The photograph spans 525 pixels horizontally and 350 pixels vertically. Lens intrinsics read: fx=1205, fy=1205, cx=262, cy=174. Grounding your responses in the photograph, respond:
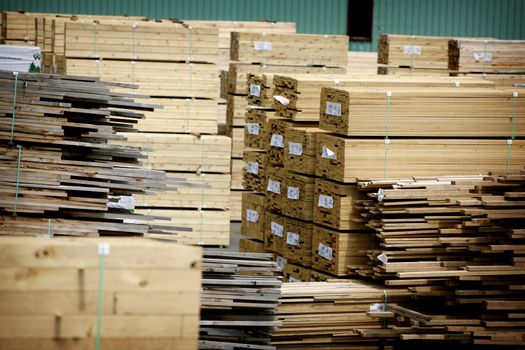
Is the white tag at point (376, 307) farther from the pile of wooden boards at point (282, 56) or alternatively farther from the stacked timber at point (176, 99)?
the pile of wooden boards at point (282, 56)

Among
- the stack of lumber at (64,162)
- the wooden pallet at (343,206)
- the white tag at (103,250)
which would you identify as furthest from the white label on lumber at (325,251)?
the white tag at (103,250)

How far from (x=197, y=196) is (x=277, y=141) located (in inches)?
Result: 167

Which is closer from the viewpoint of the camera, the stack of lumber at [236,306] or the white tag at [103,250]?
the white tag at [103,250]

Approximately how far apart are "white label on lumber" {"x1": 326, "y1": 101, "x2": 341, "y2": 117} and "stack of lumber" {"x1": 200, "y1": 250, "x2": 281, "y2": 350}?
3029 mm

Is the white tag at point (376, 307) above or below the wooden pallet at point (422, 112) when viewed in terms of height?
below

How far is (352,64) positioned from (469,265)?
47.6 feet

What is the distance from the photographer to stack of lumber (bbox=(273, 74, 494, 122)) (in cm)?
1504

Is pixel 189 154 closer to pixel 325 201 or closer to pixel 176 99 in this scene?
pixel 176 99

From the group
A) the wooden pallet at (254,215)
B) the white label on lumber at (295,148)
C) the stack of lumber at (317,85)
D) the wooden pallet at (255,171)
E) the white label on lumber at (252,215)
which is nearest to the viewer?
the white label on lumber at (295,148)

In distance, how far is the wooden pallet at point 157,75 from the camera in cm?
1988

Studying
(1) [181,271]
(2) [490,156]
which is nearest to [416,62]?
(2) [490,156]

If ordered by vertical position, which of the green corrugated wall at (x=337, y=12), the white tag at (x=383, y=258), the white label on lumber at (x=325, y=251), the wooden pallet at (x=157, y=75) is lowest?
the white label on lumber at (x=325, y=251)

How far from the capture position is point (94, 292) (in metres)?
7.91

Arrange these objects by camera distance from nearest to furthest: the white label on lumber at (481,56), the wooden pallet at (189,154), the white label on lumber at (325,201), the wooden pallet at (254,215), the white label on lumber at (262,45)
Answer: the white label on lumber at (325,201) → the wooden pallet at (254,215) → the wooden pallet at (189,154) → the white label on lumber at (481,56) → the white label on lumber at (262,45)
